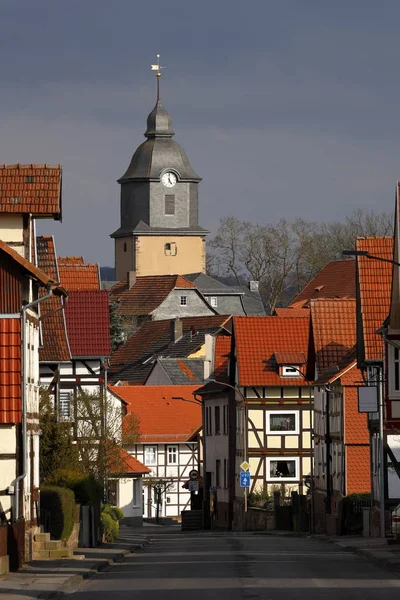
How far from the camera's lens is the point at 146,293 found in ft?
524

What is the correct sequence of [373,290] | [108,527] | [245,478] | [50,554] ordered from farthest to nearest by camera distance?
[245,478], [373,290], [108,527], [50,554]

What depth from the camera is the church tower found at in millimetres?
178750

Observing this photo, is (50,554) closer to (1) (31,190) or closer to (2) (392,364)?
(1) (31,190)

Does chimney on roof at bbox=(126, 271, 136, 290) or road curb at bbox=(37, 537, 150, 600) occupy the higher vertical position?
chimney on roof at bbox=(126, 271, 136, 290)

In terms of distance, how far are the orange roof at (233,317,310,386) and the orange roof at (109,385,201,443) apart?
2147 centimetres

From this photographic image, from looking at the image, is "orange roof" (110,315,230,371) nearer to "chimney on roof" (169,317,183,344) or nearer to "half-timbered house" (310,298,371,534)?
"chimney on roof" (169,317,183,344)

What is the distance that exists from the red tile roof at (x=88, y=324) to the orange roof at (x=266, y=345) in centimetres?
1615

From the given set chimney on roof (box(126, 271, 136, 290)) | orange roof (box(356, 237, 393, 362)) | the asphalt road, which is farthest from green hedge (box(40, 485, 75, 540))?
chimney on roof (box(126, 271, 136, 290))

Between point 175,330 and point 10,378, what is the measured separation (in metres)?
96.6

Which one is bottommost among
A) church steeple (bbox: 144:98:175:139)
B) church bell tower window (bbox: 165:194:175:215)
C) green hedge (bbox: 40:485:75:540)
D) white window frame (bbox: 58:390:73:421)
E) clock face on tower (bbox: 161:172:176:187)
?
green hedge (bbox: 40:485:75:540)

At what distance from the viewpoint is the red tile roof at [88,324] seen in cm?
4959

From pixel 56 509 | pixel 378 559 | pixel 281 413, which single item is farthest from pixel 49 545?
pixel 281 413

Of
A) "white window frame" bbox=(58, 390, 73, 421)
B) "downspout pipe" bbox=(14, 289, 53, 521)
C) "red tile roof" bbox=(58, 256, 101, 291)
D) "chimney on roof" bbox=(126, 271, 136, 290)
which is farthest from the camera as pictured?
"chimney on roof" bbox=(126, 271, 136, 290)

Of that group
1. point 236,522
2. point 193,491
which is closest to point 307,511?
point 236,522
